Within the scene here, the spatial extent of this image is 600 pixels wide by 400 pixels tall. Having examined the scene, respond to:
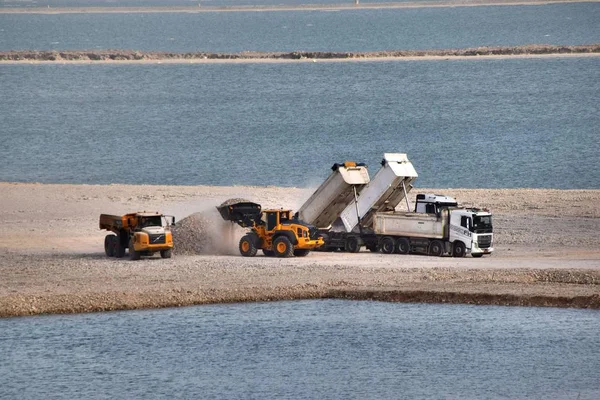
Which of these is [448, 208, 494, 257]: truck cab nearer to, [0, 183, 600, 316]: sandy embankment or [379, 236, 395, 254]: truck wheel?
[0, 183, 600, 316]: sandy embankment

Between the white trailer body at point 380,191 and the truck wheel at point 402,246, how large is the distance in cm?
158

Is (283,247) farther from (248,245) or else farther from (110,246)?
(110,246)

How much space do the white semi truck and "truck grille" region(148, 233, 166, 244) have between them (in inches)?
241

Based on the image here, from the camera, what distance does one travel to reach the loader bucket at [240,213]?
52375mm

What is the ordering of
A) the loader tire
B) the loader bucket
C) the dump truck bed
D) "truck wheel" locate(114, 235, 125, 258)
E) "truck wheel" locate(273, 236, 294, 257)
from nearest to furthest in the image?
1. the dump truck bed
2. "truck wheel" locate(114, 235, 125, 258)
3. "truck wheel" locate(273, 236, 294, 257)
4. the loader tire
5. the loader bucket

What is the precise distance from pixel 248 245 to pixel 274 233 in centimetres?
110

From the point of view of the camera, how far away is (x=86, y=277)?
4678cm

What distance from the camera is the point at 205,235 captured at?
52719 mm

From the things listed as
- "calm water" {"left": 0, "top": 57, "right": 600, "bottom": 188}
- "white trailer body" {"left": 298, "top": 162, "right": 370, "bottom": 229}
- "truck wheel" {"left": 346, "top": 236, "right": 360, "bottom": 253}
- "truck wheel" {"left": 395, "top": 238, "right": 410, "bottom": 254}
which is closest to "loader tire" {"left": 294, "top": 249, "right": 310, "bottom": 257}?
"truck wheel" {"left": 346, "top": 236, "right": 360, "bottom": 253}

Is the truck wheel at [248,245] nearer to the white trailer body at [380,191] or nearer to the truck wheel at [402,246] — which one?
the white trailer body at [380,191]

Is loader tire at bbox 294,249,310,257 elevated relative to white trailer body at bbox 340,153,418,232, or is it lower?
lower

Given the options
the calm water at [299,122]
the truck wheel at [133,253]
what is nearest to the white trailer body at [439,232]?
the truck wheel at [133,253]

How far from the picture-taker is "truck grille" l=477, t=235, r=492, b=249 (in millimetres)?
50156

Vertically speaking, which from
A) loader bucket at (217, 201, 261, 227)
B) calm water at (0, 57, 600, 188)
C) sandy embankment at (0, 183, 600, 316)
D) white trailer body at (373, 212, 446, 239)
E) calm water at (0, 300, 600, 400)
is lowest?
calm water at (0, 300, 600, 400)
